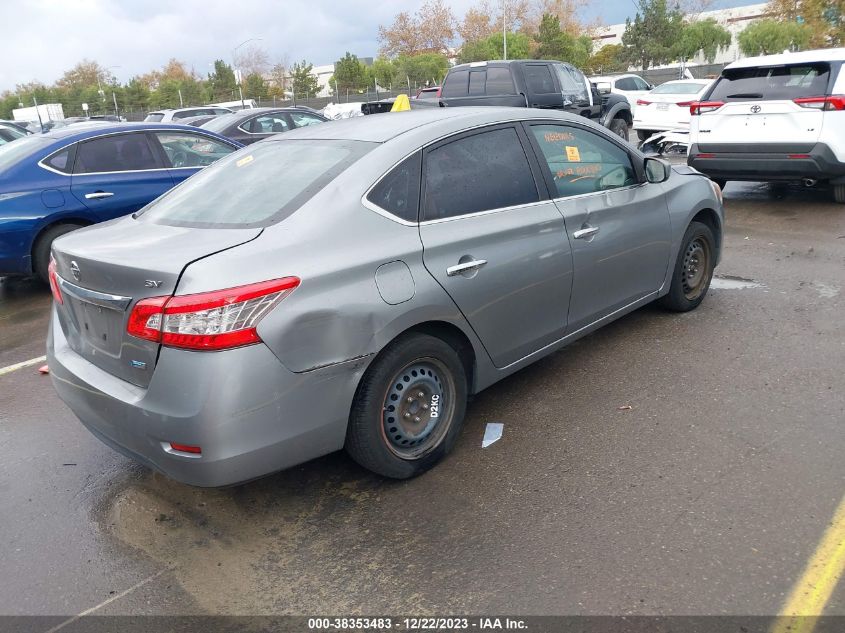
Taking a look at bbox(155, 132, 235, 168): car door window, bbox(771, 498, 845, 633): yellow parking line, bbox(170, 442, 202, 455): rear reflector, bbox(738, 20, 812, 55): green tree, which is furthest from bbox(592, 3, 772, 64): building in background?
bbox(170, 442, 202, 455): rear reflector

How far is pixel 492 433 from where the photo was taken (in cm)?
383

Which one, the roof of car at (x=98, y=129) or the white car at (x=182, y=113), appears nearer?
the roof of car at (x=98, y=129)

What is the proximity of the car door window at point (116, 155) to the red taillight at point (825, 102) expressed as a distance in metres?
7.48

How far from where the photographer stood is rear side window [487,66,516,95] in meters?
13.3

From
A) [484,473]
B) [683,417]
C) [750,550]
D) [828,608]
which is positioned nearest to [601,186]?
[683,417]

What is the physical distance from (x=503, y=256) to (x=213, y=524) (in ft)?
6.31

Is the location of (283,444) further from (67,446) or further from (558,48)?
(558,48)

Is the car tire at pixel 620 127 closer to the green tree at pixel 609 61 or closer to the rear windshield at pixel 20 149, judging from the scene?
the rear windshield at pixel 20 149

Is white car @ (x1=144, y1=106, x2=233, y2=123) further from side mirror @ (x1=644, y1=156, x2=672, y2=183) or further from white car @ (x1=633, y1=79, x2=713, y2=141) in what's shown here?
side mirror @ (x1=644, y1=156, x2=672, y2=183)

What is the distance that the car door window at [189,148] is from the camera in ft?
26.0

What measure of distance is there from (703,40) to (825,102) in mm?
63572

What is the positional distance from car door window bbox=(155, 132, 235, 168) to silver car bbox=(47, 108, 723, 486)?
168 inches

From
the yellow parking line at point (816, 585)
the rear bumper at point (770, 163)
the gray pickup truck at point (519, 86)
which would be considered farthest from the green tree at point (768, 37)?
the yellow parking line at point (816, 585)

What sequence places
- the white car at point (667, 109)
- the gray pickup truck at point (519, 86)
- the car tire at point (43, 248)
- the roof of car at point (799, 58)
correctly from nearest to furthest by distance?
the car tire at point (43, 248) → the roof of car at point (799, 58) → the gray pickup truck at point (519, 86) → the white car at point (667, 109)
